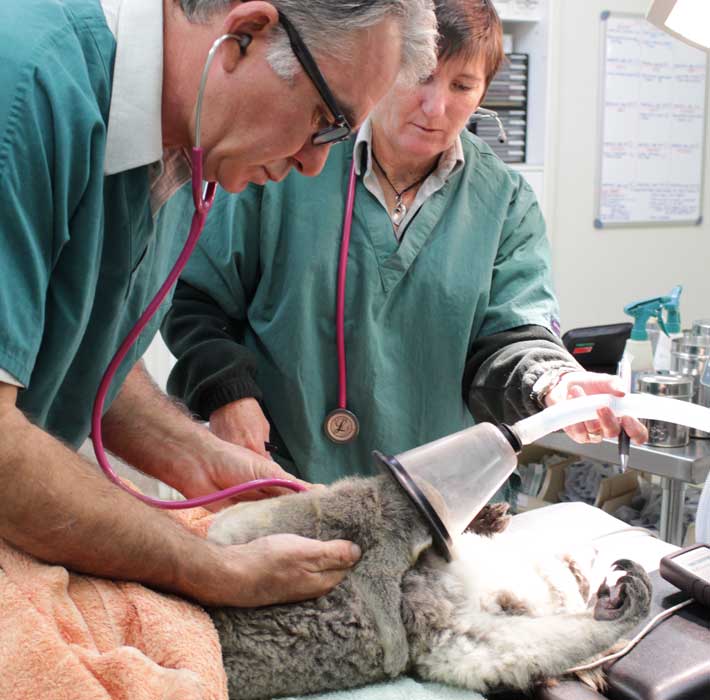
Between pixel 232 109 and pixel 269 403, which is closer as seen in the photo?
pixel 232 109

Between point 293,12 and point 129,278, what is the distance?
→ 396 mm

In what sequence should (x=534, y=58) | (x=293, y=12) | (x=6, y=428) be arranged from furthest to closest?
(x=534, y=58) → (x=293, y=12) → (x=6, y=428)

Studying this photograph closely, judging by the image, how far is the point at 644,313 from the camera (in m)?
2.85

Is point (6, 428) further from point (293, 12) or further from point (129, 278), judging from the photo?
point (293, 12)

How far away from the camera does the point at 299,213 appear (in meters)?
1.64

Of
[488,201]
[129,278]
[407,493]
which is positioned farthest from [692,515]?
[129,278]

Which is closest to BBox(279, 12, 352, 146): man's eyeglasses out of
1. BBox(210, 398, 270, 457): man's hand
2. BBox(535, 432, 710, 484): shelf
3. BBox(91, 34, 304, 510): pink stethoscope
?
BBox(91, 34, 304, 510): pink stethoscope

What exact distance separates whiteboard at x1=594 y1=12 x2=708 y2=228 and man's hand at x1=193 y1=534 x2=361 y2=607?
3.72m

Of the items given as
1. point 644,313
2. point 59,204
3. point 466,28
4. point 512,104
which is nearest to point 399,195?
point 466,28

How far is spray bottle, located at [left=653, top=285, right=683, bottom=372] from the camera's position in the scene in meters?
2.81

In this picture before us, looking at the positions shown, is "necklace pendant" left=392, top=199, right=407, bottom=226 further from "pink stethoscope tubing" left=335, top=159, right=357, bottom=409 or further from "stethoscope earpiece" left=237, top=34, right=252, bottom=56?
"stethoscope earpiece" left=237, top=34, right=252, bottom=56

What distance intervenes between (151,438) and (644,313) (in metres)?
1.97

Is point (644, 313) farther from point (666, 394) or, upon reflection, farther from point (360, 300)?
point (360, 300)

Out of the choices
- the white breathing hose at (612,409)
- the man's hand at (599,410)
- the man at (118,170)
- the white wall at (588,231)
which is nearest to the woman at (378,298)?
the man's hand at (599,410)
